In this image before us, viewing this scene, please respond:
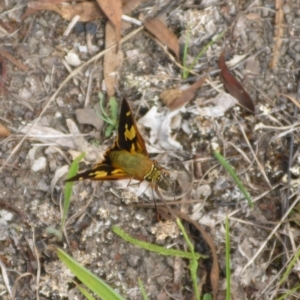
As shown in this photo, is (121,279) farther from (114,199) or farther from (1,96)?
(1,96)

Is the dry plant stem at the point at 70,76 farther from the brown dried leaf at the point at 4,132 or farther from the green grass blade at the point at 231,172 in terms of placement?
the green grass blade at the point at 231,172

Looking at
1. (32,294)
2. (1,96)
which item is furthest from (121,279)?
(1,96)

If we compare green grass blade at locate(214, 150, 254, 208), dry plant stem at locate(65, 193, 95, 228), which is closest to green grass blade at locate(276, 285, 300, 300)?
green grass blade at locate(214, 150, 254, 208)

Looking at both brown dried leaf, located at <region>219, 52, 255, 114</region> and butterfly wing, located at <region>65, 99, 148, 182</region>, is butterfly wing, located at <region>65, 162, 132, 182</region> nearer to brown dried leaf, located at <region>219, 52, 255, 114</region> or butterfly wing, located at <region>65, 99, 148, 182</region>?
butterfly wing, located at <region>65, 99, 148, 182</region>

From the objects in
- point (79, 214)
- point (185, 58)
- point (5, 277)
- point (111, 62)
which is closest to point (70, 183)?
point (79, 214)

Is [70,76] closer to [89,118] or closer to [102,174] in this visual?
[89,118]

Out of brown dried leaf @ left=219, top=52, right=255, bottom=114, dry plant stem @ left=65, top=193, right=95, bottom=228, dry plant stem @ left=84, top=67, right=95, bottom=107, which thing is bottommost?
dry plant stem @ left=65, top=193, right=95, bottom=228
